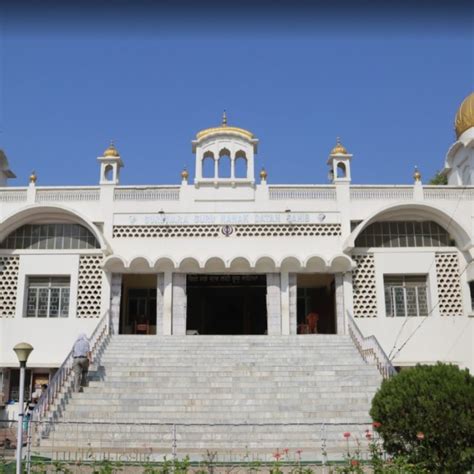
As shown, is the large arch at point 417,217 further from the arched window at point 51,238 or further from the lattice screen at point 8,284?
the lattice screen at point 8,284

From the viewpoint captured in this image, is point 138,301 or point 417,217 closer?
point 417,217

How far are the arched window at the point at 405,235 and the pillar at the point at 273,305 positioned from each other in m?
2.76

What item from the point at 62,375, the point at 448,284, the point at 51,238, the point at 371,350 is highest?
the point at 51,238

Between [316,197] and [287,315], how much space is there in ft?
12.1

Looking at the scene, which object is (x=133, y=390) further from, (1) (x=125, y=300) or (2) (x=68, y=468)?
(1) (x=125, y=300)

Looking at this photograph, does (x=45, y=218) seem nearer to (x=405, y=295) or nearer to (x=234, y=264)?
(x=234, y=264)

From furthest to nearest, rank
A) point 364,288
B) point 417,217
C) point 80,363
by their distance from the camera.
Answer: point 417,217
point 364,288
point 80,363

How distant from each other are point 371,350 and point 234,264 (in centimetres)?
468

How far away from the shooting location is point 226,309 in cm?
2131

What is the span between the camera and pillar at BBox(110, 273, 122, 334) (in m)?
17.1

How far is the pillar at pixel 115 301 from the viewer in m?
17.1

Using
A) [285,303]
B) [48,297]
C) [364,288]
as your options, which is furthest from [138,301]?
[364,288]

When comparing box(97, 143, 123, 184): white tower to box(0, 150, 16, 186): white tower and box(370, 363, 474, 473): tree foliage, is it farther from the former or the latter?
box(370, 363, 474, 473): tree foliage

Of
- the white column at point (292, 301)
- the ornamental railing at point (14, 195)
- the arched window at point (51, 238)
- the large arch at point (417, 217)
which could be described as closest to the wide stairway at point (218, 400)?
the white column at point (292, 301)
